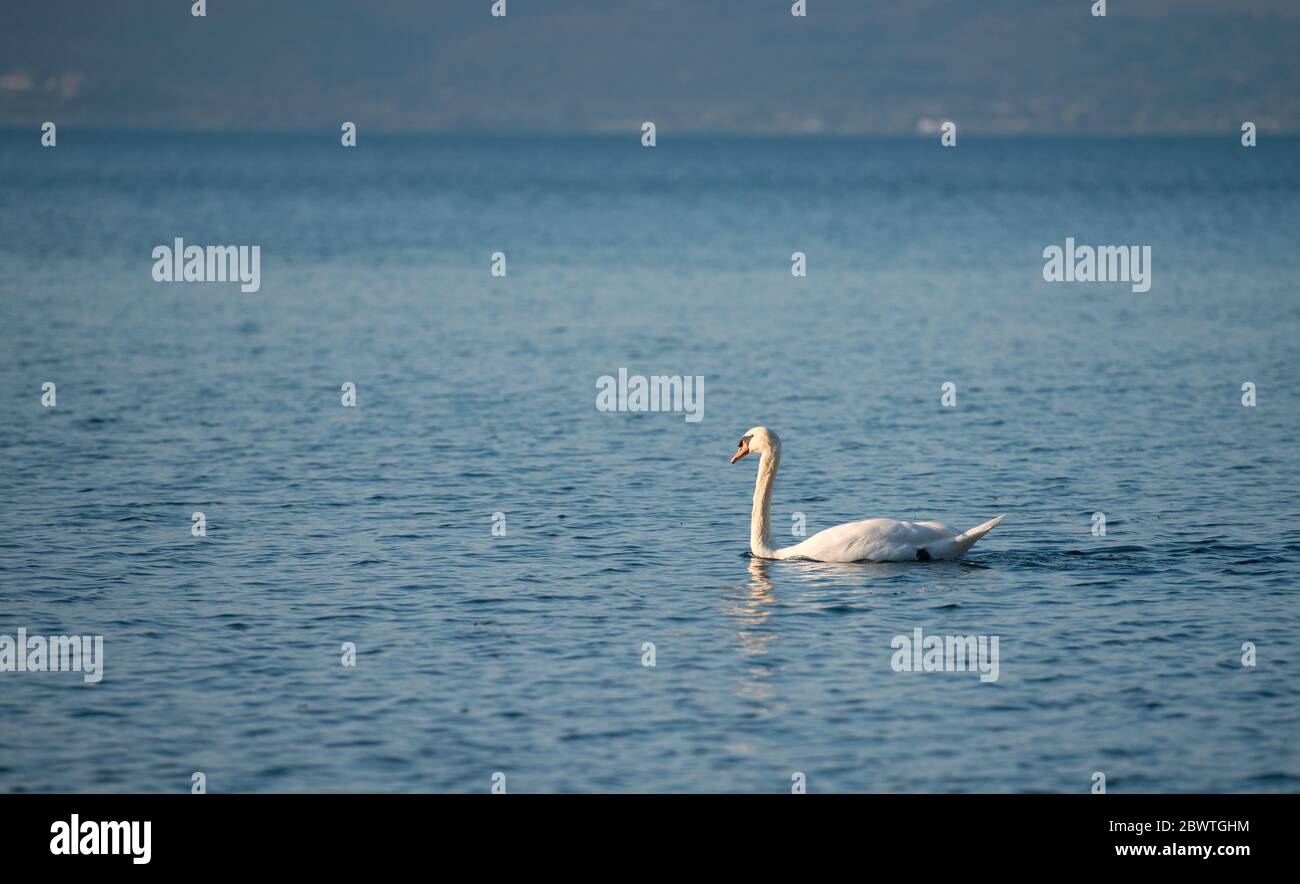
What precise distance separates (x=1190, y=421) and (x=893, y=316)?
20334 millimetres

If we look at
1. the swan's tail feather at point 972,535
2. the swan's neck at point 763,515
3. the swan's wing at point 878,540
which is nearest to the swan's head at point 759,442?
the swan's neck at point 763,515

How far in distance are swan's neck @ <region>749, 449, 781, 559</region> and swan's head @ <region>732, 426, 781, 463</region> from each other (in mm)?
237

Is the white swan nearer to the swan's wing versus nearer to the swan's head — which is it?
the swan's wing

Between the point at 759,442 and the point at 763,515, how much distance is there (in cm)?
116

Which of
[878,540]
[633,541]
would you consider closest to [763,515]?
[878,540]

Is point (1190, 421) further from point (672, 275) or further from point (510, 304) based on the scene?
point (672, 275)

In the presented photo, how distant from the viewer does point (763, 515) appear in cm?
2184

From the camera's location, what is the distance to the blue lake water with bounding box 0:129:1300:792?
602 inches

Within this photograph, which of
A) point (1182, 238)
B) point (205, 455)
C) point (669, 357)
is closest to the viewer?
point (205, 455)

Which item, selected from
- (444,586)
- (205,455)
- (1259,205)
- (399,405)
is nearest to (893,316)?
(399,405)

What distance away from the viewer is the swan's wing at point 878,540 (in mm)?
20984

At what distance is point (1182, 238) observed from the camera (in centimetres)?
8244

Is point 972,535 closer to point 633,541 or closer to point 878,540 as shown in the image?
point 878,540

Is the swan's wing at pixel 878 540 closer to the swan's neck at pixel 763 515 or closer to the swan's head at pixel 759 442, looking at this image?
the swan's neck at pixel 763 515
